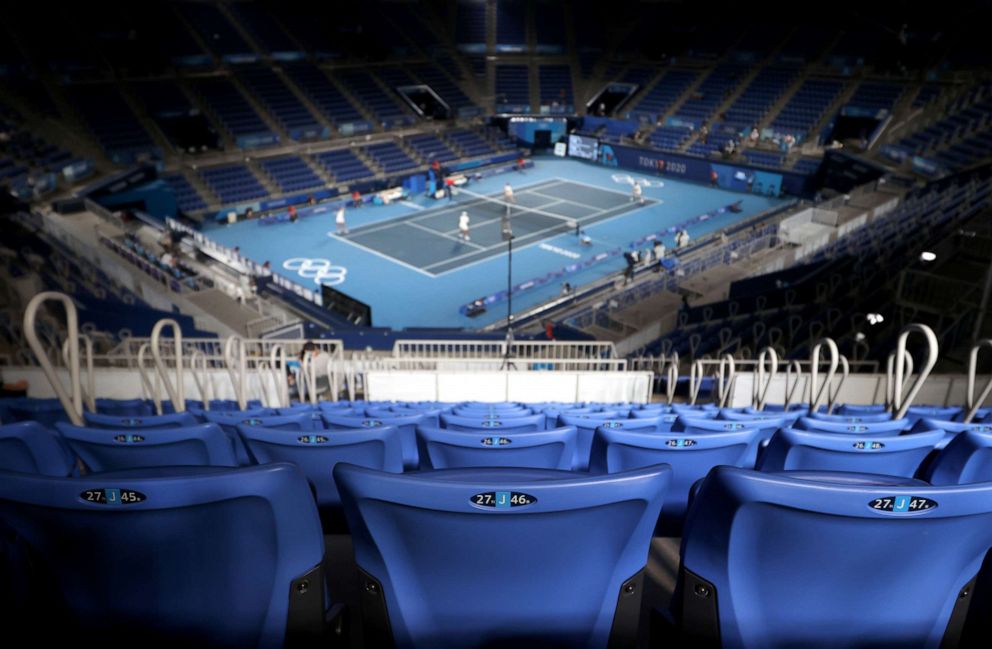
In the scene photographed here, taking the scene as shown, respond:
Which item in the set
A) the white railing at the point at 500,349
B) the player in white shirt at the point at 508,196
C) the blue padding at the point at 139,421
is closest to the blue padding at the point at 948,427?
the blue padding at the point at 139,421

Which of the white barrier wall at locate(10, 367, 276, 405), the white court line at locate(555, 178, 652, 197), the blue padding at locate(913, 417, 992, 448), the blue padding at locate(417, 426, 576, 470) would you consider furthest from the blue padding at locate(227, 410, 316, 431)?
the white court line at locate(555, 178, 652, 197)

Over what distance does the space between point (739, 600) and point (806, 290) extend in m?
16.7

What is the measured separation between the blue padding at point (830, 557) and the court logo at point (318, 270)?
2276 cm

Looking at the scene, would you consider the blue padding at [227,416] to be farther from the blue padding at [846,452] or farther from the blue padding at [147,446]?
the blue padding at [846,452]

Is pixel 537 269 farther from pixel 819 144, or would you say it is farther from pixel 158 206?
pixel 819 144

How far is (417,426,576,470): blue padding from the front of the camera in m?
3.14

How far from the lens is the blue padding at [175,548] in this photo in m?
1.62

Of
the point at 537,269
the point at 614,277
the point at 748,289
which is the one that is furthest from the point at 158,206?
the point at 748,289

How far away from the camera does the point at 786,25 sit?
1743 inches

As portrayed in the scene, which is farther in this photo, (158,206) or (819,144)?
(819,144)

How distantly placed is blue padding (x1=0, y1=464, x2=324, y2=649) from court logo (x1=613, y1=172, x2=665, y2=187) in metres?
36.5

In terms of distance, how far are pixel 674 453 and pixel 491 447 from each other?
2.84 ft

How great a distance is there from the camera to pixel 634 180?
37562mm

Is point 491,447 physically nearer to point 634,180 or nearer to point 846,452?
point 846,452
